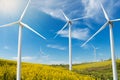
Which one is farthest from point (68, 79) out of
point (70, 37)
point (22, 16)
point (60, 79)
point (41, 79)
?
point (70, 37)

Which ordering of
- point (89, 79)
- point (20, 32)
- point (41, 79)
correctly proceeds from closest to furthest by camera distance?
1. point (20, 32)
2. point (41, 79)
3. point (89, 79)

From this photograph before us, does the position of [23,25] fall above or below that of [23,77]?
above

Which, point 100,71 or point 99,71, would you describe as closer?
point 100,71

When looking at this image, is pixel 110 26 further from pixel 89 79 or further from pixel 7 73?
pixel 7 73

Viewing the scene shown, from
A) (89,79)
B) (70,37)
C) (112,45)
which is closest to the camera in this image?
(112,45)

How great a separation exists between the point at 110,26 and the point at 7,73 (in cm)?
1335

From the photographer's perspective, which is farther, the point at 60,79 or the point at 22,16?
the point at 60,79

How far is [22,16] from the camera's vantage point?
32406 millimetres

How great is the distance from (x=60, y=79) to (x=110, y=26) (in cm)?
872

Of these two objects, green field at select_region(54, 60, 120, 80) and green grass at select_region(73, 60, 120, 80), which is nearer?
green field at select_region(54, 60, 120, 80)

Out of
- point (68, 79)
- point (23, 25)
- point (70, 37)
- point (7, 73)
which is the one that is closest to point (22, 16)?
point (23, 25)

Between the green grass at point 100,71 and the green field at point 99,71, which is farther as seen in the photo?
the green grass at point 100,71

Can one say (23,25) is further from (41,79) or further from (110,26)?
(110,26)

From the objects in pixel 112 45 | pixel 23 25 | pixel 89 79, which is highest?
pixel 23 25
